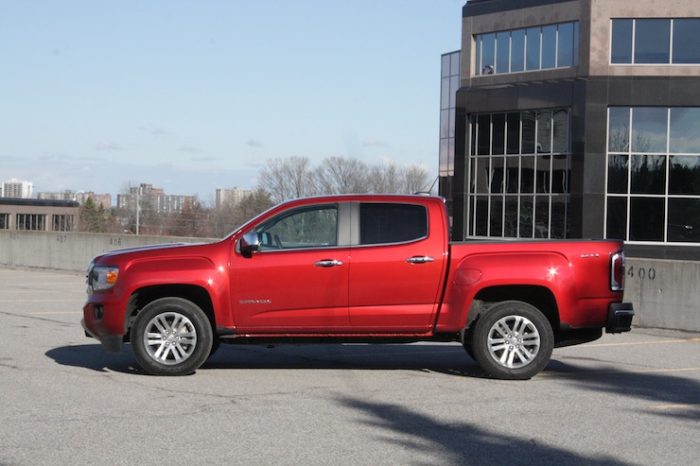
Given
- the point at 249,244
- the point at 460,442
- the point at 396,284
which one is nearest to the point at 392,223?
the point at 396,284

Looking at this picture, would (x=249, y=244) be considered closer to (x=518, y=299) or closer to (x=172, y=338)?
(x=172, y=338)

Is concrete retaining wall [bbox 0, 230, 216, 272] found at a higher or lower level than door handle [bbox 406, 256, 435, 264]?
lower

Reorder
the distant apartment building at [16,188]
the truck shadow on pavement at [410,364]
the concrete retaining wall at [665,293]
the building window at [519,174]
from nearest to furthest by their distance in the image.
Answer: the truck shadow on pavement at [410,364]
the concrete retaining wall at [665,293]
the building window at [519,174]
the distant apartment building at [16,188]

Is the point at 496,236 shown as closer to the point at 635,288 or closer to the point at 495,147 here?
the point at 495,147

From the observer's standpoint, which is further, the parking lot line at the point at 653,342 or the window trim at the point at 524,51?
the window trim at the point at 524,51

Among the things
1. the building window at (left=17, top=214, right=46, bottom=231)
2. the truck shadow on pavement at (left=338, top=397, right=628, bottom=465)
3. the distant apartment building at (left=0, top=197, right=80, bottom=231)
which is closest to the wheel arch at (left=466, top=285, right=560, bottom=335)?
the truck shadow on pavement at (left=338, top=397, right=628, bottom=465)

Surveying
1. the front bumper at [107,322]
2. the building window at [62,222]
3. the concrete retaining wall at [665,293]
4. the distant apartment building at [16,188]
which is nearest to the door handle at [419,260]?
the front bumper at [107,322]

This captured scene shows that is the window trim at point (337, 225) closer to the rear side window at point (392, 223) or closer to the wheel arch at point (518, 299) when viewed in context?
the rear side window at point (392, 223)

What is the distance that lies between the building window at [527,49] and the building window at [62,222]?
1415 inches

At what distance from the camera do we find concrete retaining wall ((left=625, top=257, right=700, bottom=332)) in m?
14.7

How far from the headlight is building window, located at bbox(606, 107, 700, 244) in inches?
1275

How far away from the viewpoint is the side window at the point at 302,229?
961 centimetres

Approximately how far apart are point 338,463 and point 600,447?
194 centimetres

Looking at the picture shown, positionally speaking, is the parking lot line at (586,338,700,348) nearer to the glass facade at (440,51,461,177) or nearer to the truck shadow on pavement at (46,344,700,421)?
the truck shadow on pavement at (46,344,700,421)
